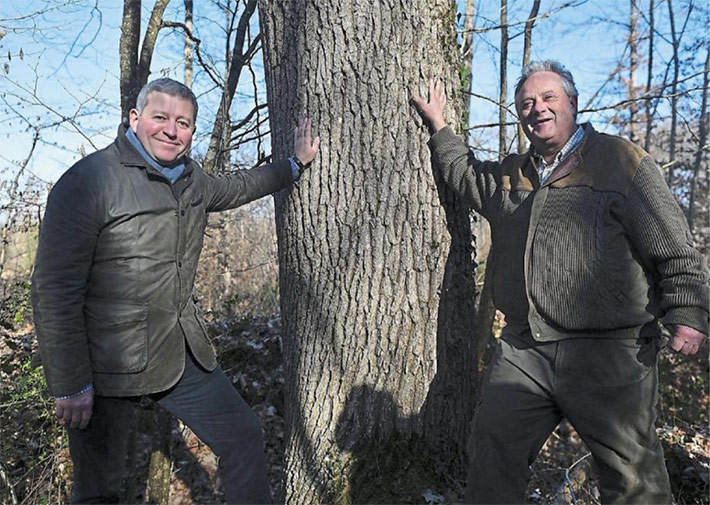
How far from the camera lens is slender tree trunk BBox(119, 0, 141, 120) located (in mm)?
5398

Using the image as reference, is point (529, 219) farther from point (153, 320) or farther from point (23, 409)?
point (23, 409)

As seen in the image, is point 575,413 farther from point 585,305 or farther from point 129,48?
point 129,48

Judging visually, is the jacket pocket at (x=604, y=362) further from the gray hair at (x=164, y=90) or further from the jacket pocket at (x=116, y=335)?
the gray hair at (x=164, y=90)

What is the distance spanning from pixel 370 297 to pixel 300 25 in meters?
1.57

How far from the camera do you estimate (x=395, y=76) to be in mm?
3238

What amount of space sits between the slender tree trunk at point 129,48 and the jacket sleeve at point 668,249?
14.5ft

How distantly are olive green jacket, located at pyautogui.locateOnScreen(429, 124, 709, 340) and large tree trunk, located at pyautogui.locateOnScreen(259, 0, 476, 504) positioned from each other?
61 cm

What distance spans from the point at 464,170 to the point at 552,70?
645mm

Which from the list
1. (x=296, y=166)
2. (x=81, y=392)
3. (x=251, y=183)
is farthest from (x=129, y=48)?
(x=81, y=392)

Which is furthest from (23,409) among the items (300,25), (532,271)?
(532,271)

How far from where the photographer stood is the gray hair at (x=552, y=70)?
2.88m

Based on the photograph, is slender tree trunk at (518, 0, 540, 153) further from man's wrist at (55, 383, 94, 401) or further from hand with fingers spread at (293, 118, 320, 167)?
man's wrist at (55, 383, 94, 401)

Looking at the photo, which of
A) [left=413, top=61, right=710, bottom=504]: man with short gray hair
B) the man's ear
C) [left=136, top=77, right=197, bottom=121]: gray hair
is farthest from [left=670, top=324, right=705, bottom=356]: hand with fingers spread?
the man's ear

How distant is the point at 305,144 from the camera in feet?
10.8
